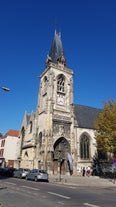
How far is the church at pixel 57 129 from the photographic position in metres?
31.1

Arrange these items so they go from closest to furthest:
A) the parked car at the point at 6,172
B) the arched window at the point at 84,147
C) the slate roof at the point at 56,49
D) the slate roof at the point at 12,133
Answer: the parked car at the point at 6,172 < the arched window at the point at 84,147 < the slate roof at the point at 56,49 < the slate roof at the point at 12,133

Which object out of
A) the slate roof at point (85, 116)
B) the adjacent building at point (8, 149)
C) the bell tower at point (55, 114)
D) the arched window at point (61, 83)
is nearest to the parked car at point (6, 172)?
the bell tower at point (55, 114)

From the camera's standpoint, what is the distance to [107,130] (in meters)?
25.0

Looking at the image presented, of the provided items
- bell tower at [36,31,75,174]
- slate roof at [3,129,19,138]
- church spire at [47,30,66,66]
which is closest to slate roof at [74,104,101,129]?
bell tower at [36,31,75,174]

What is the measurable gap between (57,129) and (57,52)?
51.5 feet

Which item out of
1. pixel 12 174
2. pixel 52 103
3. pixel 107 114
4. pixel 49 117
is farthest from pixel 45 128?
pixel 107 114

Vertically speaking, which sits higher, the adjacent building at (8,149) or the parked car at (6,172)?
the adjacent building at (8,149)

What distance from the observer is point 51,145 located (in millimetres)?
30156

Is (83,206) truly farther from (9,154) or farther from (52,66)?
(9,154)

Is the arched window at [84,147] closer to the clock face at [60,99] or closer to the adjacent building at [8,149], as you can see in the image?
the clock face at [60,99]

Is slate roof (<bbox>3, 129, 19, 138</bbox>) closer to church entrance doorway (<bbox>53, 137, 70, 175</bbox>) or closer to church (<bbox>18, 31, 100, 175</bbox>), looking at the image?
church (<bbox>18, 31, 100, 175</bbox>)

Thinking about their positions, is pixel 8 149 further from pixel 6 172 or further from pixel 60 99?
pixel 60 99

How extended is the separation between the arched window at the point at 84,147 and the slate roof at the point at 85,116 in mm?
2022

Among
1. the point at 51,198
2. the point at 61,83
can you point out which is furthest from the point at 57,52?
the point at 51,198
